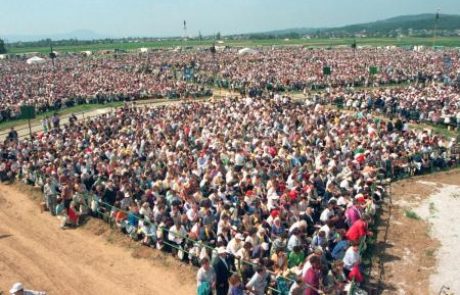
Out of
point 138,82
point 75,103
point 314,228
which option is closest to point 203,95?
point 138,82

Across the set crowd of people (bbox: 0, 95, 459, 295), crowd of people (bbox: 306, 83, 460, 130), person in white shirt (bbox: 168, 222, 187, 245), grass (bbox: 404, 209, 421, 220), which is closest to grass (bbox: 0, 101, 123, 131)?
crowd of people (bbox: 0, 95, 459, 295)

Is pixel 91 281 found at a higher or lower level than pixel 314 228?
lower

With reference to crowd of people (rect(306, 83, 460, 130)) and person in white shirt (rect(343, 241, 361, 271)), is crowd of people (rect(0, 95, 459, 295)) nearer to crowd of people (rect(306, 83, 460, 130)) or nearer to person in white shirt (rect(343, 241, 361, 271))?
person in white shirt (rect(343, 241, 361, 271))

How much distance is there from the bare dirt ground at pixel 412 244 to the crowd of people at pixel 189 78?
76.8ft

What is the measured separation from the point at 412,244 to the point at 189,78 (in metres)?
37.6

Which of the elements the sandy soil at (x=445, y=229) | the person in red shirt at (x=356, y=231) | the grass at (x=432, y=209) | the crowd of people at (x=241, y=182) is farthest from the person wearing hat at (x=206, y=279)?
the grass at (x=432, y=209)

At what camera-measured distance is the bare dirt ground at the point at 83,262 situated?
40.0 feet

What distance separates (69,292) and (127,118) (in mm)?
17058

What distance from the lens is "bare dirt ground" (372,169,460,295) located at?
11734 millimetres

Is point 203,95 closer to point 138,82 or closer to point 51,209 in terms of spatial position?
point 138,82

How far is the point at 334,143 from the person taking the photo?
19953mm

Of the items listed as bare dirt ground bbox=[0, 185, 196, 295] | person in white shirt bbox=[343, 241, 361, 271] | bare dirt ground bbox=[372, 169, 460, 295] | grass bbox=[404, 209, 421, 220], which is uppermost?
person in white shirt bbox=[343, 241, 361, 271]

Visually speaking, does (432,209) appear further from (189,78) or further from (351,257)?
(189,78)

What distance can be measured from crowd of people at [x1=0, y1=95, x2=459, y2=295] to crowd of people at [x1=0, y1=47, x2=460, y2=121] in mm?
15148
